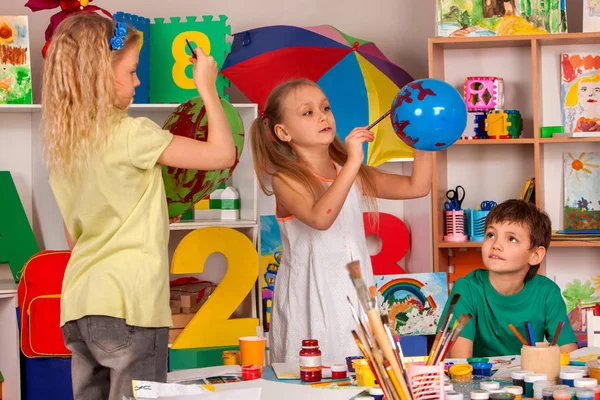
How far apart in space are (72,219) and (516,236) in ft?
3.42

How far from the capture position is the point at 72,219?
172cm

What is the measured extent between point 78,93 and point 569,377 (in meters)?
1.02

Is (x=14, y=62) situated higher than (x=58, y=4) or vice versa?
(x=58, y=4)

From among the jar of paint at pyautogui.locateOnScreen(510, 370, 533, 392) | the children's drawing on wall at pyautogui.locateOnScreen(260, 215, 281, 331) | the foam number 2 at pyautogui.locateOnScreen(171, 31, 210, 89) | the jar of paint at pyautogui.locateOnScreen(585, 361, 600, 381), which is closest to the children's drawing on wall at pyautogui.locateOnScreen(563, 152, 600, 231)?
the children's drawing on wall at pyautogui.locateOnScreen(260, 215, 281, 331)

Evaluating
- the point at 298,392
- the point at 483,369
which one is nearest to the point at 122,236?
the point at 298,392

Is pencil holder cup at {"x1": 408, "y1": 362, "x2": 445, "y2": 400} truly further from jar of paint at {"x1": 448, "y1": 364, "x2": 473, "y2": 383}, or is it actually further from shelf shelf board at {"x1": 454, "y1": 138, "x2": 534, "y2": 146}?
shelf shelf board at {"x1": 454, "y1": 138, "x2": 534, "y2": 146}

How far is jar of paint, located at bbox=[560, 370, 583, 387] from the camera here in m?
1.47

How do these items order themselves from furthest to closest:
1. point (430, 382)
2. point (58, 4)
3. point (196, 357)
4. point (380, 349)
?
point (196, 357) → point (58, 4) → point (430, 382) → point (380, 349)

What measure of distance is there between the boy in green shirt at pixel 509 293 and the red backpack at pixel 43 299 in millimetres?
1448

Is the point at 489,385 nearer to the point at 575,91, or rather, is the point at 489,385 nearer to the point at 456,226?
the point at 456,226

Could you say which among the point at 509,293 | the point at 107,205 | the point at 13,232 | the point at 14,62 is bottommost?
the point at 509,293

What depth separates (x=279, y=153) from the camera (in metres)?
2.34

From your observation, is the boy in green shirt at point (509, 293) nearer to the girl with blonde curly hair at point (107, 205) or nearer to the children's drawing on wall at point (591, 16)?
the girl with blonde curly hair at point (107, 205)

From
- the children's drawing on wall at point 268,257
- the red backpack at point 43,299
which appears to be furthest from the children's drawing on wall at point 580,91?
the red backpack at point 43,299
